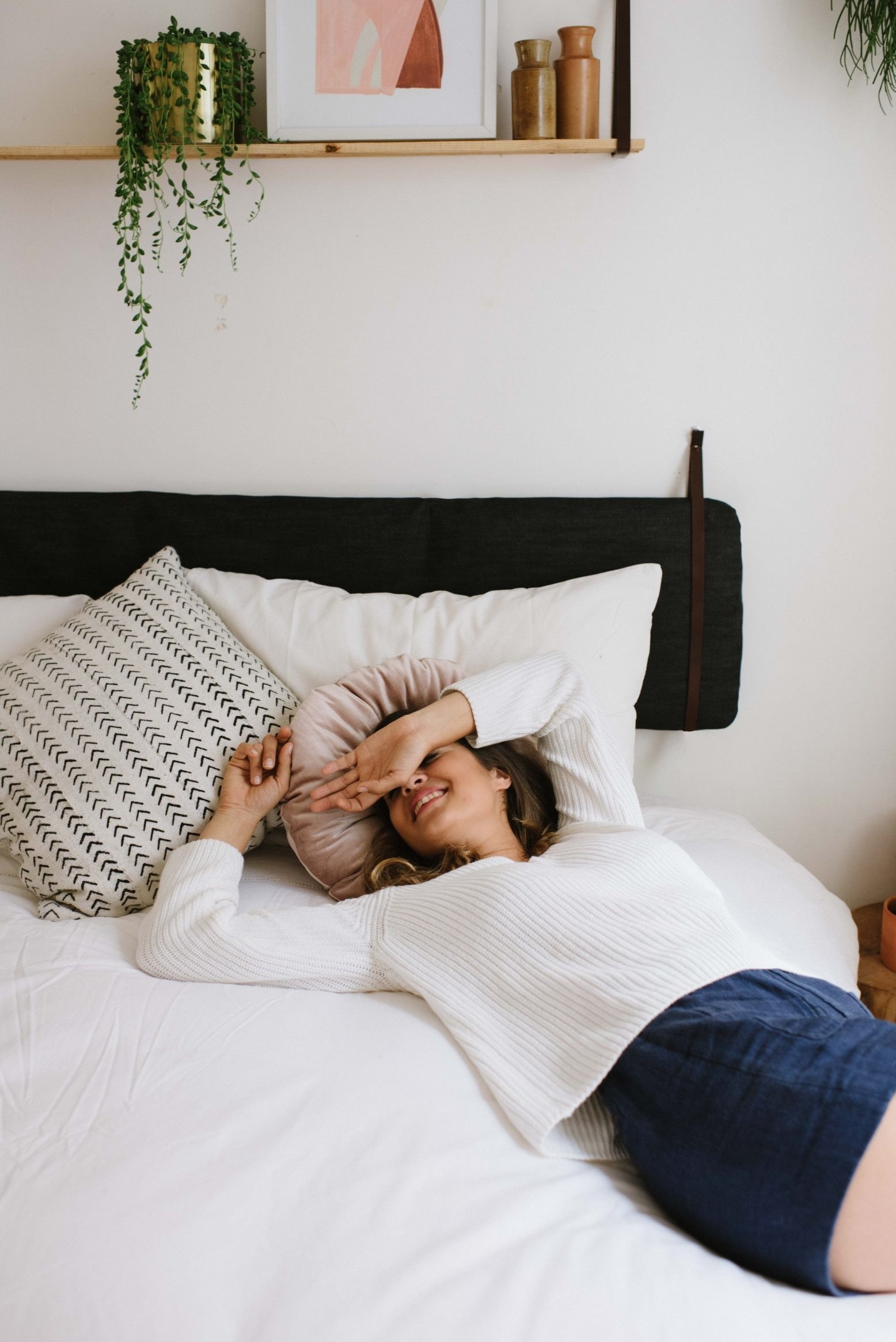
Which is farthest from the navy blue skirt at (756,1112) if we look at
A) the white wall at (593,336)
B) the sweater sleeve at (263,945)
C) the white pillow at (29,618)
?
the white pillow at (29,618)

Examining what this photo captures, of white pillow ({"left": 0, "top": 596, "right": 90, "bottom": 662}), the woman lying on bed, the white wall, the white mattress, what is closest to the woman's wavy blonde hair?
the woman lying on bed

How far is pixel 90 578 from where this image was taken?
74.4 inches

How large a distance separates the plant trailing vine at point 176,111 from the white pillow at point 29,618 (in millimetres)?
432

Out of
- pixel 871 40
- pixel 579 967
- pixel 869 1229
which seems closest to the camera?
pixel 869 1229

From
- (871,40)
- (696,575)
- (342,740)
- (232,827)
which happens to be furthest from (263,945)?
(871,40)

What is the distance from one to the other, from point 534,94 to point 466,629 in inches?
35.7

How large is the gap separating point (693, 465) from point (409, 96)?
32.1 inches

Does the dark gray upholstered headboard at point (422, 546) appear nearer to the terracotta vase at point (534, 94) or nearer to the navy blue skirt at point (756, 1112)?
the terracotta vase at point (534, 94)

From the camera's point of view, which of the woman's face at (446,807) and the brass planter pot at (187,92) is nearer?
the woman's face at (446,807)

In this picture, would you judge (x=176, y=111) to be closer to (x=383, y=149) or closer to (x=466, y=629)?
(x=383, y=149)

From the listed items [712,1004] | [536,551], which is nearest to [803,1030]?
[712,1004]

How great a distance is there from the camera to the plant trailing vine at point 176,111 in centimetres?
163

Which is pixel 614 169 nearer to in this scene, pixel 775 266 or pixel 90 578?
pixel 775 266

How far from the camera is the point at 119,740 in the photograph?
56.8 inches
